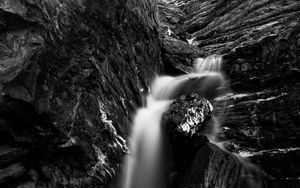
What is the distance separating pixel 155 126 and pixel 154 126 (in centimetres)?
5

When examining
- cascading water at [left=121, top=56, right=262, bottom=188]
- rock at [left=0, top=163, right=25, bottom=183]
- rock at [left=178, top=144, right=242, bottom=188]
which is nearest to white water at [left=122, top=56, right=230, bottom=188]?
cascading water at [left=121, top=56, right=262, bottom=188]

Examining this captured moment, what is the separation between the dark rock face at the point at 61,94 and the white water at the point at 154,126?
36.2 inches

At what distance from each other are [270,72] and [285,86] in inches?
53.7

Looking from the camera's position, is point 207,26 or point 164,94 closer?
point 164,94

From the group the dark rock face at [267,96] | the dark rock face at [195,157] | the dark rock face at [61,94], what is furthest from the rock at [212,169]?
the dark rock face at [61,94]

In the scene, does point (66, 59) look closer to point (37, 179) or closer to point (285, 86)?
point (37, 179)

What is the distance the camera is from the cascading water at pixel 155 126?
1138 cm

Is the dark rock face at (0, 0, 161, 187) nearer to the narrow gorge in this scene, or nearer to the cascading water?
the narrow gorge

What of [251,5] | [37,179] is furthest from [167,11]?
[37,179]

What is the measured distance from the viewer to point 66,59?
31.2 feet

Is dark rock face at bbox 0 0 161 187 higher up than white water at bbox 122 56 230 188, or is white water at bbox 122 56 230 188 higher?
dark rock face at bbox 0 0 161 187

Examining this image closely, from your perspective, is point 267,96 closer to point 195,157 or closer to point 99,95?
point 195,157

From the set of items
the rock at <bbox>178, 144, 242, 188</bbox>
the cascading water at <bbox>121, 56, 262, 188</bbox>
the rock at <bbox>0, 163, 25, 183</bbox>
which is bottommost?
the rock at <bbox>178, 144, 242, 188</bbox>

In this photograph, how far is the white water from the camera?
11.4m
